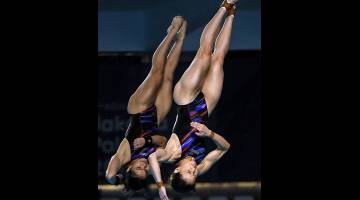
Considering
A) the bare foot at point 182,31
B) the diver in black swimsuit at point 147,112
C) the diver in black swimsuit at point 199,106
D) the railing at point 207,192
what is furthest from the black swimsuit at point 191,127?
the bare foot at point 182,31

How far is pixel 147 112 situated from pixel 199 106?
398 mm

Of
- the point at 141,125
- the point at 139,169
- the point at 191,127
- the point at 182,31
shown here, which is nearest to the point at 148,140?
the point at 141,125

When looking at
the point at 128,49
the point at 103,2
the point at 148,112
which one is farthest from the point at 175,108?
the point at 103,2

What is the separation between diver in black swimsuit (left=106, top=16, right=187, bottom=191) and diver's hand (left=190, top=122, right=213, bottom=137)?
0.78 ft

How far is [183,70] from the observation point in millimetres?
4758

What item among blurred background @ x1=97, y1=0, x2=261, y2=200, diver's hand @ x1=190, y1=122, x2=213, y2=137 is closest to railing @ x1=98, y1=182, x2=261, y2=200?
blurred background @ x1=97, y1=0, x2=261, y2=200

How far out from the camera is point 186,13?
15.7ft

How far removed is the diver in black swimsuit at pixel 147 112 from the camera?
4.69m

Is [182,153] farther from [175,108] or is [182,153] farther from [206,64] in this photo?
[206,64]

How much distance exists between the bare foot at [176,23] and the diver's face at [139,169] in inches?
40.2

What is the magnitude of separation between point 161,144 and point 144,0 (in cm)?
111

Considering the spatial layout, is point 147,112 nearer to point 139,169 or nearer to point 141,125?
point 141,125

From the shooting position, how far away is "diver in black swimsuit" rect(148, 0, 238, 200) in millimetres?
4715

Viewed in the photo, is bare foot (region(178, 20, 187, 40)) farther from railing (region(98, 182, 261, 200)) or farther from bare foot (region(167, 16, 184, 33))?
railing (region(98, 182, 261, 200))
